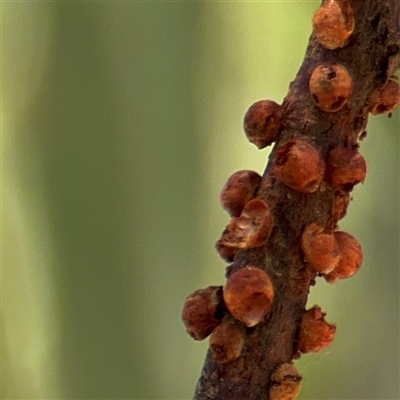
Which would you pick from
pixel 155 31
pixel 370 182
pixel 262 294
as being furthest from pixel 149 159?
pixel 262 294

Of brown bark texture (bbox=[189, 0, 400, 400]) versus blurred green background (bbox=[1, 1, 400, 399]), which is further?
blurred green background (bbox=[1, 1, 400, 399])

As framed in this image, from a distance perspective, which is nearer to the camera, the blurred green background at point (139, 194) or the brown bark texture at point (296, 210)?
A: the brown bark texture at point (296, 210)

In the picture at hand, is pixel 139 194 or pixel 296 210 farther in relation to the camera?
pixel 139 194

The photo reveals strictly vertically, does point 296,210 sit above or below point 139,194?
below
